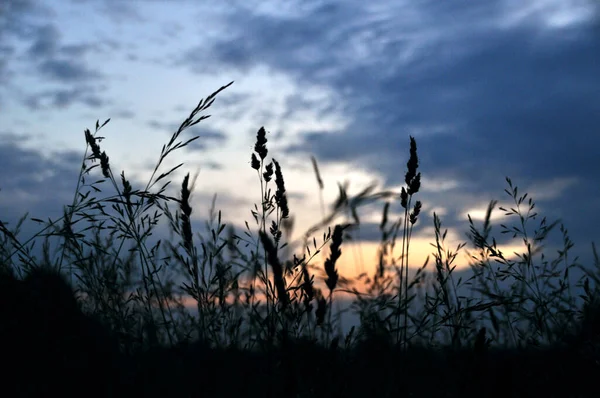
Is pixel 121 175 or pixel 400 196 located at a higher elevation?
pixel 121 175

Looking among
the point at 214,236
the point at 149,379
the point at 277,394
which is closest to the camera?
the point at 277,394

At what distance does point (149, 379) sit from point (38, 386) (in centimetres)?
41

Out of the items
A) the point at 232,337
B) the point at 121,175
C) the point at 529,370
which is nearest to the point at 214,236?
the point at 121,175

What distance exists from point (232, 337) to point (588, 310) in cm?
169

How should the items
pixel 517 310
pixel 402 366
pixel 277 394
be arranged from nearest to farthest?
pixel 277 394 → pixel 402 366 → pixel 517 310

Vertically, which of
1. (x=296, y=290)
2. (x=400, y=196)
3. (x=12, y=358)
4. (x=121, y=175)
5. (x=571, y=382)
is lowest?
(x=571, y=382)

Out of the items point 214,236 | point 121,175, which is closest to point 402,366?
point 214,236

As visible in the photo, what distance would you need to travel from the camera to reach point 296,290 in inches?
112

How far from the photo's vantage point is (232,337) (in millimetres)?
2967

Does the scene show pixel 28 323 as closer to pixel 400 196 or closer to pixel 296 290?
pixel 296 290

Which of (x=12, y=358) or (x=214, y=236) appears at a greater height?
(x=214, y=236)

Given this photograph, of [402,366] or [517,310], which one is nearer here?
[402,366]

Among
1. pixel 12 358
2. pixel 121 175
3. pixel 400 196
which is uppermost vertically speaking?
pixel 121 175

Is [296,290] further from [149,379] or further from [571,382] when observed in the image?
[571,382]
